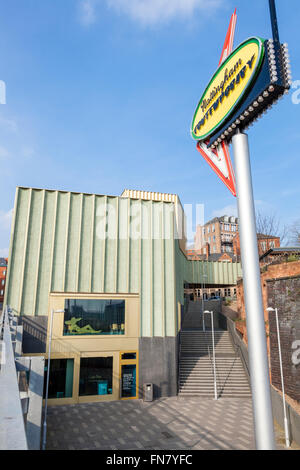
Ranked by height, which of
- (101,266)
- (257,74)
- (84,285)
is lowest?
(84,285)

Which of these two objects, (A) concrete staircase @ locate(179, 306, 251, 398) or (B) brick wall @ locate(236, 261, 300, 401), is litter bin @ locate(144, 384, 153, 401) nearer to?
(A) concrete staircase @ locate(179, 306, 251, 398)

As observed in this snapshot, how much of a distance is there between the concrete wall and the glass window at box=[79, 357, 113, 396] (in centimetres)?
252

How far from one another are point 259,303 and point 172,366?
18888 millimetres

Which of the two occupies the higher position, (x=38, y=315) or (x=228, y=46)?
(x=228, y=46)

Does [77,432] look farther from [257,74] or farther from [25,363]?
[257,74]

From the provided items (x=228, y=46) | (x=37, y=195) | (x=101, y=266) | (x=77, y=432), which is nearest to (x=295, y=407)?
(x=77, y=432)

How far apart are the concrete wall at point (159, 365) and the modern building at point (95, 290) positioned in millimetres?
72

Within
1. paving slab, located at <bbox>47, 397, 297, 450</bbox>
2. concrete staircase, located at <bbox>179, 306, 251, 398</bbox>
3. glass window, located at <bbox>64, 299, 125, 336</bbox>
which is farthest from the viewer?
concrete staircase, located at <bbox>179, 306, 251, 398</bbox>

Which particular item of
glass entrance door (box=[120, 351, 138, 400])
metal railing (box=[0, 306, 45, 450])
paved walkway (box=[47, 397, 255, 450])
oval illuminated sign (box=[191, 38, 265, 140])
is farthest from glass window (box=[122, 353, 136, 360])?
oval illuminated sign (box=[191, 38, 265, 140])

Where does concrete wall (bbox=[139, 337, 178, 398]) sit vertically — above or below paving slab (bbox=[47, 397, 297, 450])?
above

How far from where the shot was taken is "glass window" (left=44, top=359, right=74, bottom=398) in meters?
22.5

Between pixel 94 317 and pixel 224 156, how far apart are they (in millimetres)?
18165

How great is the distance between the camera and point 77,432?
56.3 ft

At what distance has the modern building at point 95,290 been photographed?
23.5 meters
